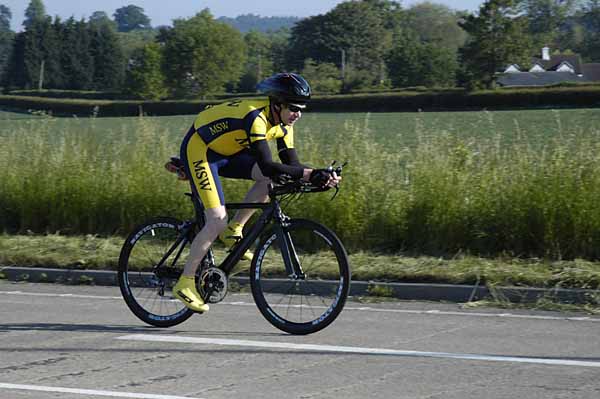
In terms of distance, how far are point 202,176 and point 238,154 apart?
0.37 meters

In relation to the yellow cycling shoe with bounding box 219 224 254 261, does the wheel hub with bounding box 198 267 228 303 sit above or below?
below

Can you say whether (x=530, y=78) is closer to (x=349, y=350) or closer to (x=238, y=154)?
(x=238, y=154)

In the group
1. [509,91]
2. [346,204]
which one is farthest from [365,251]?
[509,91]

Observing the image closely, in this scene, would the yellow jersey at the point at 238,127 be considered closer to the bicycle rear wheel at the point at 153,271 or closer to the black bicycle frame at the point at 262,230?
the black bicycle frame at the point at 262,230

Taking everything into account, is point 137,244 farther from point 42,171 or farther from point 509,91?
point 509,91

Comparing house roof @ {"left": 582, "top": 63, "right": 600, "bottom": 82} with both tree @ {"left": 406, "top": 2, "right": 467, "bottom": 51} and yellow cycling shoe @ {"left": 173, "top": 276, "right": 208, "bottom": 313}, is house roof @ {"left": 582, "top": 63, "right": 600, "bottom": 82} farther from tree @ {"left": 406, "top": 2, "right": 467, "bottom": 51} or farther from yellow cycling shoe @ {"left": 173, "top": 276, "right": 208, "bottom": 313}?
yellow cycling shoe @ {"left": 173, "top": 276, "right": 208, "bottom": 313}

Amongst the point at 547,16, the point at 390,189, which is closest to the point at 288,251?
the point at 390,189

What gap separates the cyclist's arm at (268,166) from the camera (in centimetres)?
746

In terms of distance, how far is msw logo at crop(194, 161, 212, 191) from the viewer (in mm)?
7816

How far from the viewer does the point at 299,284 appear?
7805 mm

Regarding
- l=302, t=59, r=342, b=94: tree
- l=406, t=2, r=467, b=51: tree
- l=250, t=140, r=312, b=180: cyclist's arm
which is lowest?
l=302, t=59, r=342, b=94: tree

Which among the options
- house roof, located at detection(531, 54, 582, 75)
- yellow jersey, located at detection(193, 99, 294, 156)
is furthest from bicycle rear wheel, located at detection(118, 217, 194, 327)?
house roof, located at detection(531, 54, 582, 75)

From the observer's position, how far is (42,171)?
15.0 m

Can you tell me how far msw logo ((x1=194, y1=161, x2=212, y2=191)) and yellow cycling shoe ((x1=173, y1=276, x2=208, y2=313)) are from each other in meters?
0.72
